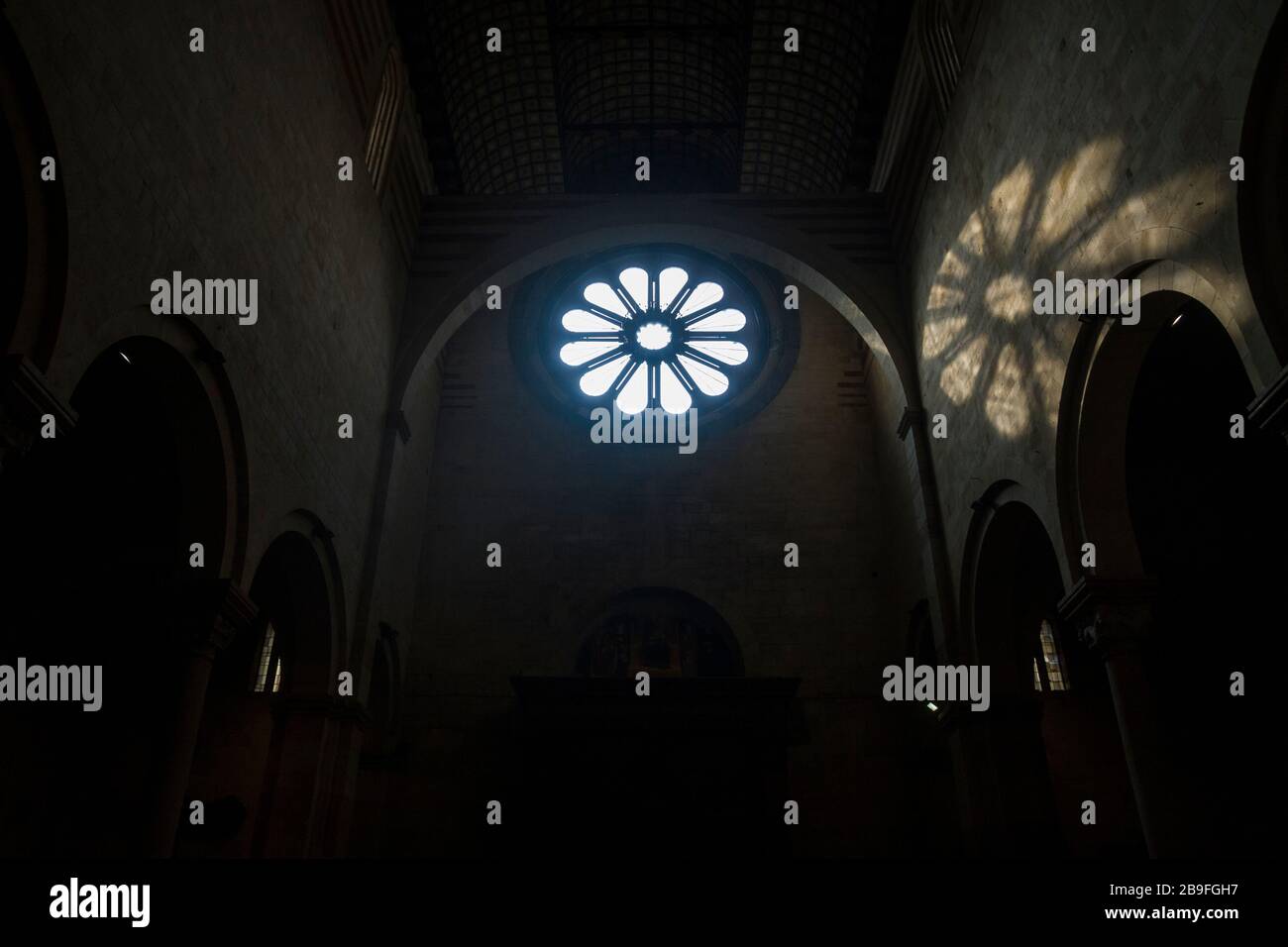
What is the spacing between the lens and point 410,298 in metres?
13.9

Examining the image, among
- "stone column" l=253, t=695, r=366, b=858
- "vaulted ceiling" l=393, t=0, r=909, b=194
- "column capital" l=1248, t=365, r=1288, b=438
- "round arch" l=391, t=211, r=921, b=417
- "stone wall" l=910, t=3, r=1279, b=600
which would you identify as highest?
"vaulted ceiling" l=393, t=0, r=909, b=194

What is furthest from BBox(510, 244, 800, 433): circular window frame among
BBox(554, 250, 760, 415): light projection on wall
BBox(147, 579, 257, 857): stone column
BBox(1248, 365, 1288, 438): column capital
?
BBox(1248, 365, 1288, 438): column capital

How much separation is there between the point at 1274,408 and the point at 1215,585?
6725 millimetres

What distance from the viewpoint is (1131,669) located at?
7.60 metres

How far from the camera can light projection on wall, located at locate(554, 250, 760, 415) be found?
17.3 m

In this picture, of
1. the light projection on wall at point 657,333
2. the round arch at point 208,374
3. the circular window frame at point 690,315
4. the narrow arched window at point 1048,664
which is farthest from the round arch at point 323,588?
the narrow arched window at point 1048,664

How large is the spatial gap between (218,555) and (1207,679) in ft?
35.9

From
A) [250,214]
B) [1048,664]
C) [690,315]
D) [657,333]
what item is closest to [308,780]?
[250,214]

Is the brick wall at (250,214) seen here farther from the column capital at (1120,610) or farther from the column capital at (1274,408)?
the column capital at (1120,610)

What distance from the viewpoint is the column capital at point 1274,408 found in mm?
5047

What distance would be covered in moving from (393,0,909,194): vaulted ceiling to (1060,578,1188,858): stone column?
8.73 metres

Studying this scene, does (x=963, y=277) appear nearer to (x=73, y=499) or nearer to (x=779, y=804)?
(x=779, y=804)

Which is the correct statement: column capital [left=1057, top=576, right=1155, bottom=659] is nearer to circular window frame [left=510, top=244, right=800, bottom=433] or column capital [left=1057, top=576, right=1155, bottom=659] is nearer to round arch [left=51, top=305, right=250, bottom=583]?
round arch [left=51, top=305, right=250, bottom=583]

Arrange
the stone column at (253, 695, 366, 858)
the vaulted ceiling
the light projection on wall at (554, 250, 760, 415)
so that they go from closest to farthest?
the stone column at (253, 695, 366, 858) → the vaulted ceiling → the light projection on wall at (554, 250, 760, 415)
